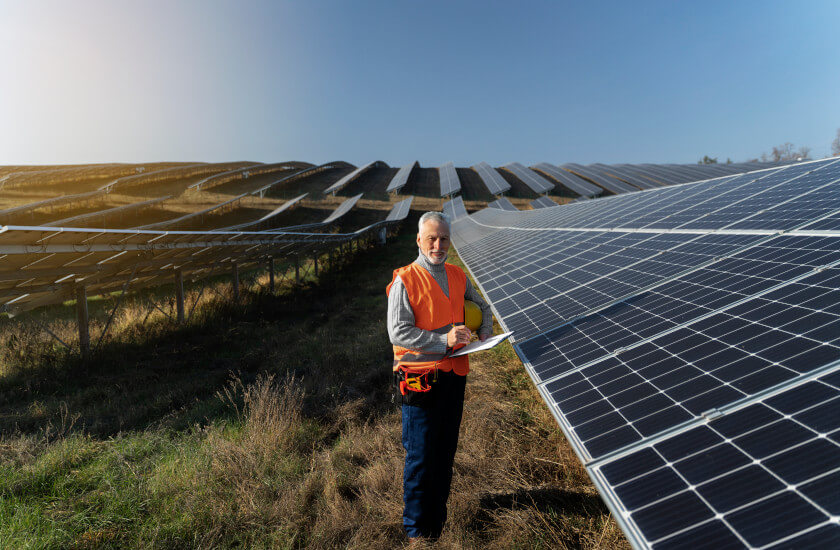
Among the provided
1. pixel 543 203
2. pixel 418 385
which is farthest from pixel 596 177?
pixel 418 385

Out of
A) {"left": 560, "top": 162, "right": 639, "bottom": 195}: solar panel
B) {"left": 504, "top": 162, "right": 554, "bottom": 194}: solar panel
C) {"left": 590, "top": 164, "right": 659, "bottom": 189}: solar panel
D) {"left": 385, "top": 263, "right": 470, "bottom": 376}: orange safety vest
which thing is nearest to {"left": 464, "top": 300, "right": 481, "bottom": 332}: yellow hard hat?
{"left": 385, "top": 263, "right": 470, "bottom": 376}: orange safety vest

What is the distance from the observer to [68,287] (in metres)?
10.9

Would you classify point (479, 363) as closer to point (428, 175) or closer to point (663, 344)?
point (663, 344)

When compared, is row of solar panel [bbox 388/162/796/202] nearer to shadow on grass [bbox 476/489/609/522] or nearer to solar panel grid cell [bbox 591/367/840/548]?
shadow on grass [bbox 476/489/609/522]

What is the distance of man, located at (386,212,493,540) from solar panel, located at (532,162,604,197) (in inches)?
1653

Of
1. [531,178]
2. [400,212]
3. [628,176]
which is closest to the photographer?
[400,212]

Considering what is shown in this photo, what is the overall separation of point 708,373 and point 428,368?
2321 millimetres

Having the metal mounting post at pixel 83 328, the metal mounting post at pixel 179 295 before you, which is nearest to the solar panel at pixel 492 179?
the metal mounting post at pixel 179 295

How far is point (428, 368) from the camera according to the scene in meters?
3.37

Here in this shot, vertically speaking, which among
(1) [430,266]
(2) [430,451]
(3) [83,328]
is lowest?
(3) [83,328]

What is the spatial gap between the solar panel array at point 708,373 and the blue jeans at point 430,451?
3.22ft

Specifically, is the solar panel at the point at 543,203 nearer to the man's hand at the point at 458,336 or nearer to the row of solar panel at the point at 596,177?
the row of solar panel at the point at 596,177

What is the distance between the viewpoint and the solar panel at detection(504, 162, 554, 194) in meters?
43.9

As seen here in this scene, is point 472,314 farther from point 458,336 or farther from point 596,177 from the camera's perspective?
point 596,177
